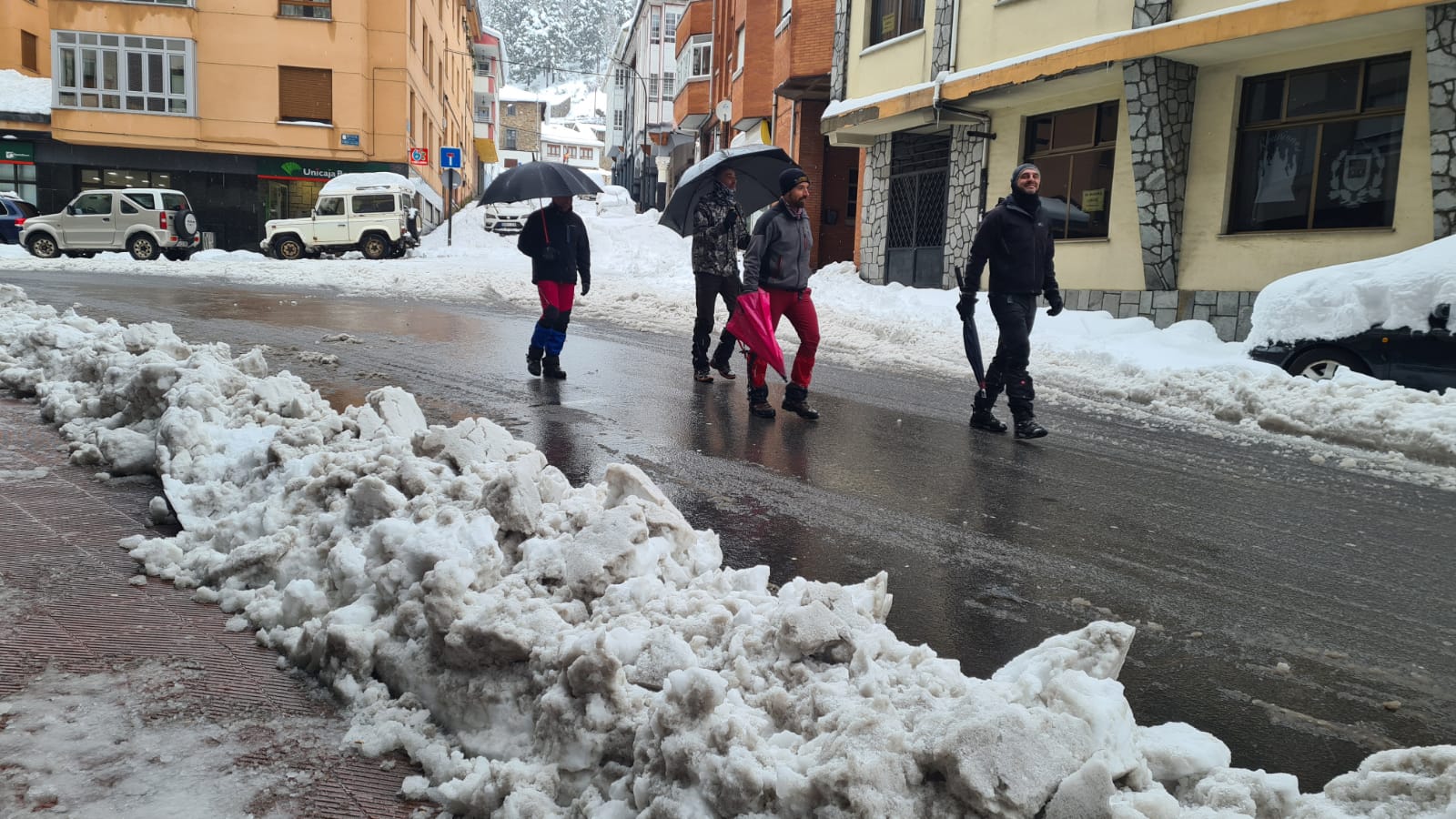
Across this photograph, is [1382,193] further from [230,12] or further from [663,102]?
[663,102]

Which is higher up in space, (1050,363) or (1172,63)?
(1172,63)

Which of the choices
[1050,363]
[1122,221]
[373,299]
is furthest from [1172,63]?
[373,299]

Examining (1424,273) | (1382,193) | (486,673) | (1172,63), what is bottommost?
(486,673)

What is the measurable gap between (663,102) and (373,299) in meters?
43.7

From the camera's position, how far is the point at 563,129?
118 meters

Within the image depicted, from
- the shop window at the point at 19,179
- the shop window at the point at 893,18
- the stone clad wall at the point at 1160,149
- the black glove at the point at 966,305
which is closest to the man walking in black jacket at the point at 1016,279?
the black glove at the point at 966,305

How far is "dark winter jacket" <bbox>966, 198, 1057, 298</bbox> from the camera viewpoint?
7.65 meters

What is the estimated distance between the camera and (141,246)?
2702 cm

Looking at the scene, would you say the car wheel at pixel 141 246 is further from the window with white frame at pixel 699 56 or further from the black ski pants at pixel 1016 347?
the black ski pants at pixel 1016 347

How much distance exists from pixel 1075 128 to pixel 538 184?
10.3 meters

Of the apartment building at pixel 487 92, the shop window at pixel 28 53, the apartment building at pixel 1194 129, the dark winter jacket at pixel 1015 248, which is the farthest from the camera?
the apartment building at pixel 487 92

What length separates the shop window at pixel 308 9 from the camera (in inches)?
1340

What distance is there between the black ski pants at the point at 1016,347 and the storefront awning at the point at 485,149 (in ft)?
232

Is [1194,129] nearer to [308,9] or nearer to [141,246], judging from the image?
[141,246]
